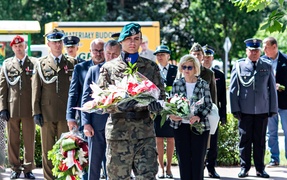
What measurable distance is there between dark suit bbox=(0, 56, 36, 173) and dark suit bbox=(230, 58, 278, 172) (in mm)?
3180

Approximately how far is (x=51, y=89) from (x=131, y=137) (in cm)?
329

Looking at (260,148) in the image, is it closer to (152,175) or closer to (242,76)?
(242,76)

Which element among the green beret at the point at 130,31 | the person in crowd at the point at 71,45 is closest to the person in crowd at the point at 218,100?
the person in crowd at the point at 71,45

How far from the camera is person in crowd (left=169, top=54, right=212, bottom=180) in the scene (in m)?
8.97

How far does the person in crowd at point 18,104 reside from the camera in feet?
37.1

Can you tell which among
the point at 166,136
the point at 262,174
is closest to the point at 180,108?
the point at 166,136

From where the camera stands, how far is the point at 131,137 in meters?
7.23

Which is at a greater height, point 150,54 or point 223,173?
point 150,54

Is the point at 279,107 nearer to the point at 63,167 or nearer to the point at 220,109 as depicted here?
the point at 220,109

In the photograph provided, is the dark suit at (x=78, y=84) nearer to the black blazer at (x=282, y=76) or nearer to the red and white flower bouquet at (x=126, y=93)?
the red and white flower bouquet at (x=126, y=93)

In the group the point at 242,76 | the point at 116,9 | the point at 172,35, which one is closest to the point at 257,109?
the point at 242,76

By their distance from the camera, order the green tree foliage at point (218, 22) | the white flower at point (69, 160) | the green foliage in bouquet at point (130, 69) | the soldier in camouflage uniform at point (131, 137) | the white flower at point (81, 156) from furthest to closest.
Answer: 1. the green tree foliage at point (218, 22)
2. the white flower at point (81, 156)
3. the white flower at point (69, 160)
4. the soldier in camouflage uniform at point (131, 137)
5. the green foliage in bouquet at point (130, 69)

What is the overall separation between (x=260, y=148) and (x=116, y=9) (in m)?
34.9

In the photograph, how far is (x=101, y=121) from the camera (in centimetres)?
853
